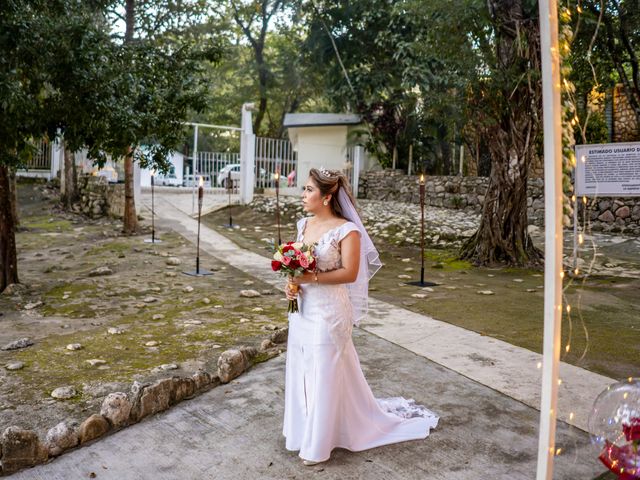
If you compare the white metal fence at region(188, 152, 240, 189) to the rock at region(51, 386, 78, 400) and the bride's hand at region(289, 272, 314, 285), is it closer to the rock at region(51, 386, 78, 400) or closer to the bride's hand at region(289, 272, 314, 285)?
the rock at region(51, 386, 78, 400)

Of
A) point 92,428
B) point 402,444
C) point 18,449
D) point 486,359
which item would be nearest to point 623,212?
point 486,359

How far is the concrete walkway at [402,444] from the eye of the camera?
12.0 feet

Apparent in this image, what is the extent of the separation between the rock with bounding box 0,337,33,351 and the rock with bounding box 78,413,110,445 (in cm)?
239

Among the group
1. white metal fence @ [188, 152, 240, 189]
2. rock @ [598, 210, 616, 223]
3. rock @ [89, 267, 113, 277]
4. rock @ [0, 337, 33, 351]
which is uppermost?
white metal fence @ [188, 152, 240, 189]

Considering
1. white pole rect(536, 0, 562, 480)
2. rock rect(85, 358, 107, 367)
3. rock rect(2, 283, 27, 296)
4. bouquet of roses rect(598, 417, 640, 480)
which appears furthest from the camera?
rock rect(2, 283, 27, 296)

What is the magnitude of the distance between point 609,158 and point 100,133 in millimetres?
7058

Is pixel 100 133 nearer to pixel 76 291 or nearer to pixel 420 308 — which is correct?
pixel 76 291

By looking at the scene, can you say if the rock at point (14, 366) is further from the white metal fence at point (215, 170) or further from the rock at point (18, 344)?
the white metal fence at point (215, 170)

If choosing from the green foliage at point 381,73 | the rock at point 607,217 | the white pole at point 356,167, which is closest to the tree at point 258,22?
the green foliage at point 381,73

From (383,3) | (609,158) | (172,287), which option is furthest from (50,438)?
(383,3)

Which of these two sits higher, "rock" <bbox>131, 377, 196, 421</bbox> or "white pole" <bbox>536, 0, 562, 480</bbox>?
"white pole" <bbox>536, 0, 562, 480</bbox>

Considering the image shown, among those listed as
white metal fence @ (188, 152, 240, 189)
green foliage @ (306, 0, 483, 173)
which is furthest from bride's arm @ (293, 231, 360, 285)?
white metal fence @ (188, 152, 240, 189)

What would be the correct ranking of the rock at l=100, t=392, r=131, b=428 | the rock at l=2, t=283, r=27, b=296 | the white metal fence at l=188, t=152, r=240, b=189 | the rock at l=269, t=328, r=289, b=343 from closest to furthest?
the rock at l=100, t=392, r=131, b=428, the rock at l=269, t=328, r=289, b=343, the rock at l=2, t=283, r=27, b=296, the white metal fence at l=188, t=152, r=240, b=189

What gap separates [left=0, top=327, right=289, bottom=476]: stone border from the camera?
3695 mm
